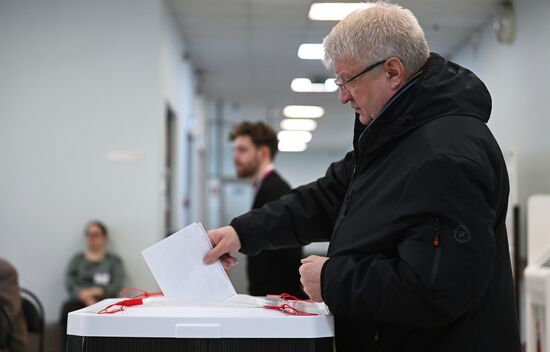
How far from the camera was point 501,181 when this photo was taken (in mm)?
1255

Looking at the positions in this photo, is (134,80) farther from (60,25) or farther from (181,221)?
(181,221)

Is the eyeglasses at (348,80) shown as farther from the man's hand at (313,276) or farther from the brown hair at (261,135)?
the brown hair at (261,135)

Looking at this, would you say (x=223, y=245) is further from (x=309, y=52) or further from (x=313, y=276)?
(x=309, y=52)

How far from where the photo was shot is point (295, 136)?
Answer: 1405 cm

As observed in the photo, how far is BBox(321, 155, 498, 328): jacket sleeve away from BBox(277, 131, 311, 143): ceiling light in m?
12.2

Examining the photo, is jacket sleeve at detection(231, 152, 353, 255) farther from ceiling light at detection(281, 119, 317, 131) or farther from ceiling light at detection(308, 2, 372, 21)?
ceiling light at detection(281, 119, 317, 131)

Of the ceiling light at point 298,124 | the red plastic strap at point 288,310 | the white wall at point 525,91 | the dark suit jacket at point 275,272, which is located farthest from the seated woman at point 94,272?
the ceiling light at point 298,124

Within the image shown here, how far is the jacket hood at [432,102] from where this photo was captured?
1253 mm

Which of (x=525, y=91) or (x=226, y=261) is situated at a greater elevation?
(x=525, y=91)

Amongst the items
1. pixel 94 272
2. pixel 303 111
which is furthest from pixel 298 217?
pixel 303 111

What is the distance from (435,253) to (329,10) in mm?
5028

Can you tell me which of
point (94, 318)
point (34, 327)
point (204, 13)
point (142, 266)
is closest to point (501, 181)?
point (94, 318)

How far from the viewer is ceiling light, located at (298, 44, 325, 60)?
23.7ft

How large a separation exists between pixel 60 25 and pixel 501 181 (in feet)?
15.5
